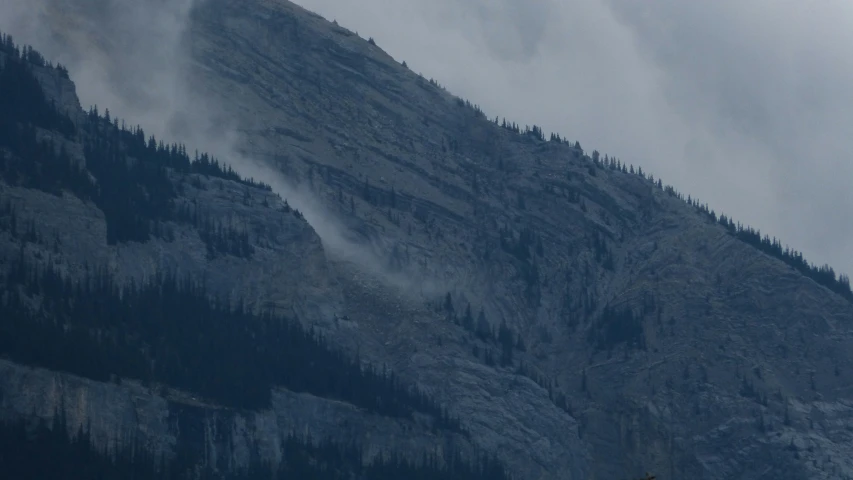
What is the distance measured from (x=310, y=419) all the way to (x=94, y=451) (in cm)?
2803

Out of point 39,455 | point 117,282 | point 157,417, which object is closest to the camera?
point 39,455

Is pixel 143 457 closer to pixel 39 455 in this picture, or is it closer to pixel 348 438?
pixel 39 455

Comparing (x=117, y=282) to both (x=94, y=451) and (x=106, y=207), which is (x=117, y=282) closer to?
(x=106, y=207)

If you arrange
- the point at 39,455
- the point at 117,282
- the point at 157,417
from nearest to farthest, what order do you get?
the point at 39,455, the point at 157,417, the point at 117,282

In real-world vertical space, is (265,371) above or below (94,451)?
above

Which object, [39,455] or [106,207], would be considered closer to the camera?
[39,455]

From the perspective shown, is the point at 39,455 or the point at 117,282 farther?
the point at 117,282

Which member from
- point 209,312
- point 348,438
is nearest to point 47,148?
point 209,312

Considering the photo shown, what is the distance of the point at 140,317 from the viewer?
18775 cm

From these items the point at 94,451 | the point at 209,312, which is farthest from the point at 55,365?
the point at 209,312

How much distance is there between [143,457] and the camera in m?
174

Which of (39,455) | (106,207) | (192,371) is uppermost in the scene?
(106,207)

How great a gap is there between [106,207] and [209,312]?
1293 centimetres

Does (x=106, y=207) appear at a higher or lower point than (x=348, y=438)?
higher
